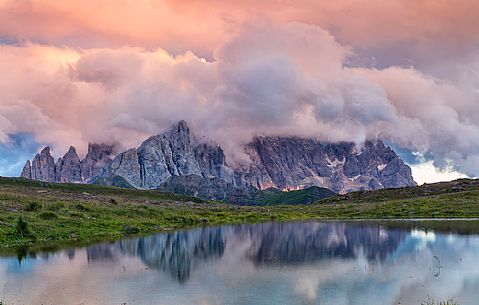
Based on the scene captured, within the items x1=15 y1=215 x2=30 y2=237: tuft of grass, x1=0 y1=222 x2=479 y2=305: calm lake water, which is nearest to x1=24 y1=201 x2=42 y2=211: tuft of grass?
x1=15 y1=215 x2=30 y2=237: tuft of grass

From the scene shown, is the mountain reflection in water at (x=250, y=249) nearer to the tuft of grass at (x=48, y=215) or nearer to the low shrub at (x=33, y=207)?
the tuft of grass at (x=48, y=215)

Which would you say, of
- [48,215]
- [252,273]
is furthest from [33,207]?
[252,273]

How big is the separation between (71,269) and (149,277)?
8.34 meters

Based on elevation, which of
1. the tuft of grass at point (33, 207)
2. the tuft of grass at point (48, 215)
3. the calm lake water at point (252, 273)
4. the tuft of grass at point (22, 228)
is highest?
the tuft of grass at point (33, 207)

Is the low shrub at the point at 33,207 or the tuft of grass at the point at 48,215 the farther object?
the low shrub at the point at 33,207

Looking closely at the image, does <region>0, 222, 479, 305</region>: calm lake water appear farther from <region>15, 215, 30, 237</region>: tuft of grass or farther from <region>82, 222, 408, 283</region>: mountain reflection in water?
<region>15, 215, 30, 237</region>: tuft of grass

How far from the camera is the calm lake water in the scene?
30953 mm

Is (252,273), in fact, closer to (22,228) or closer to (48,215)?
(22,228)

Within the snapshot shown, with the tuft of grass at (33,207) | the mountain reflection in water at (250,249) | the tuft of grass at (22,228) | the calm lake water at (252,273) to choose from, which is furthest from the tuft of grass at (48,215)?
the calm lake water at (252,273)

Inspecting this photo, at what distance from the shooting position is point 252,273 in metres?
39.6

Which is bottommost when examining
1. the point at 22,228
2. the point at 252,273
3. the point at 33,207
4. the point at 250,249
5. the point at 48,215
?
the point at 250,249

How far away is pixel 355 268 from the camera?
41406 mm

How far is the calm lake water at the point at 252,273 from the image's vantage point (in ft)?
102

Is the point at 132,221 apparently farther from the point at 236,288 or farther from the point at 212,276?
the point at 236,288
